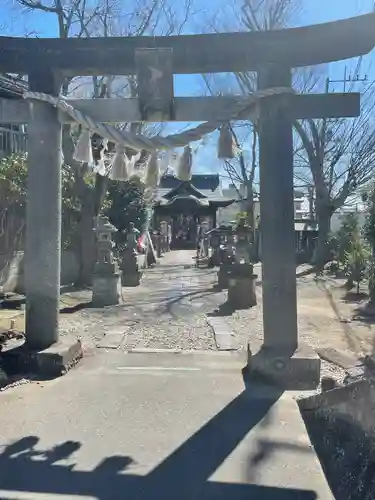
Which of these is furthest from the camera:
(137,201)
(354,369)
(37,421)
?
(137,201)

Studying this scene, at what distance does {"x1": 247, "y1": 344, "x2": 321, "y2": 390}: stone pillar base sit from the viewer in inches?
189

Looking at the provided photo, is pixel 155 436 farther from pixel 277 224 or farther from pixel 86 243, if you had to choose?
pixel 86 243

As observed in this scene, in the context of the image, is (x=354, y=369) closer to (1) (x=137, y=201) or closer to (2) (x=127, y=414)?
(2) (x=127, y=414)

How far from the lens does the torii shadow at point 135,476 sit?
2.96m

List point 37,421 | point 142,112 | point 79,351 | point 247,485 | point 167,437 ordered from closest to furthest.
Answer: point 247,485 → point 167,437 → point 37,421 → point 142,112 → point 79,351

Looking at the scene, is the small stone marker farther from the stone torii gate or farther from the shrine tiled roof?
the shrine tiled roof

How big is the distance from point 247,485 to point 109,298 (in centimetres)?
929

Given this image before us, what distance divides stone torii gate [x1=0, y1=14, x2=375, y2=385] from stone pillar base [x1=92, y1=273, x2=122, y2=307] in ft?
23.3

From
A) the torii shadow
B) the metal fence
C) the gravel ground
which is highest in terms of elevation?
the metal fence

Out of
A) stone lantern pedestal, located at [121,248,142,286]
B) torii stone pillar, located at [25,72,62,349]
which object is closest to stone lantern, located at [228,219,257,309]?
stone lantern pedestal, located at [121,248,142,286]

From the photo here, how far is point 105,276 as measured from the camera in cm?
1221

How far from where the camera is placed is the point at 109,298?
39.7 feet

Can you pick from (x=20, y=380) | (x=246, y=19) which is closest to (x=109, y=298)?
(x=20, y=380)

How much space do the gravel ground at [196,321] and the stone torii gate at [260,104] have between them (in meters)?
1.09
